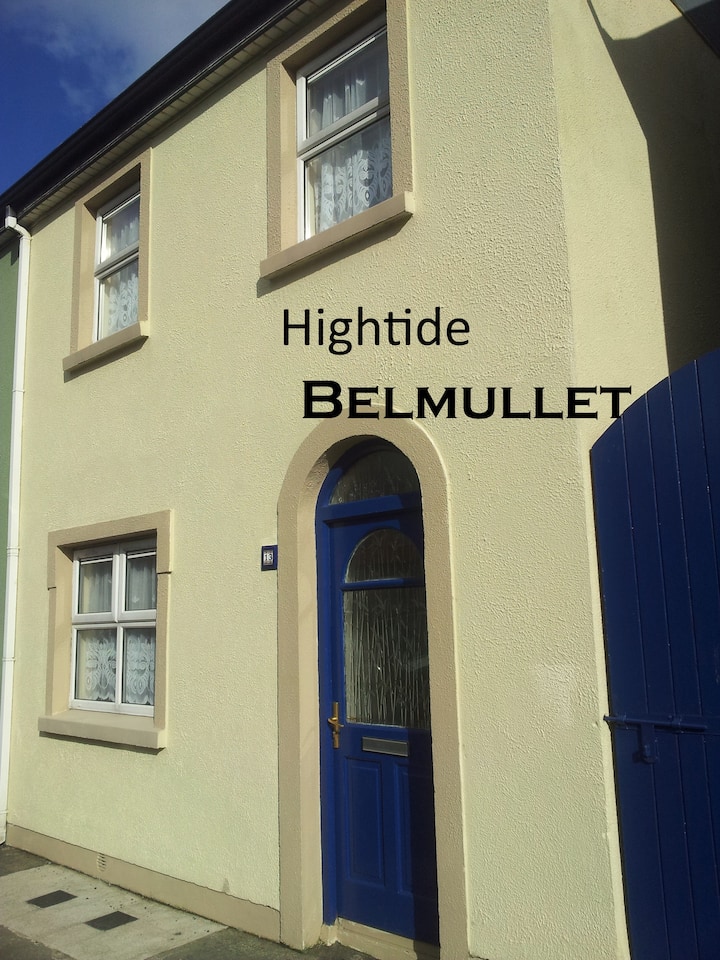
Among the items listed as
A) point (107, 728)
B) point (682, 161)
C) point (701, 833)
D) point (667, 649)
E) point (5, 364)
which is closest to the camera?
point (701, 833)

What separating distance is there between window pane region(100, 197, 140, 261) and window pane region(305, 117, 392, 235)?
87.1 inches

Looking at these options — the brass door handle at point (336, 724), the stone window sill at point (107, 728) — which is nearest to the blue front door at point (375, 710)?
the brass door handle at point (336, 724)

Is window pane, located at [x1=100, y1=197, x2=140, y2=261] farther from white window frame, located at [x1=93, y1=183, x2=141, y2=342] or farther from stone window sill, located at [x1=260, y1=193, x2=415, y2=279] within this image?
stone window sill, located at [x1=260, y1=193, x2=415, y2=279]

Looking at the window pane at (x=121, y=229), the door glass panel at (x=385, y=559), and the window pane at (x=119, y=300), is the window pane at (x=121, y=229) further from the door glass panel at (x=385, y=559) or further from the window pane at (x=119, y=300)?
the door glass panel at (x=385, y=559)

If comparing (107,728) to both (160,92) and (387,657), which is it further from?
(160,92)

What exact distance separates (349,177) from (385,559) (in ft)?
8.21

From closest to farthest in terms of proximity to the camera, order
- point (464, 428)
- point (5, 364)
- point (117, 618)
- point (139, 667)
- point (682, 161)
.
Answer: point (464, 428) < point (682, 161) < point (139, 667) < point (117, 618) < point (5, 364)

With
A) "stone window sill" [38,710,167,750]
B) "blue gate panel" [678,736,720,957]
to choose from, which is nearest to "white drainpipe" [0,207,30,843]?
"stone window sill" [38,710,167,750]

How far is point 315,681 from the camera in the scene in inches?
205

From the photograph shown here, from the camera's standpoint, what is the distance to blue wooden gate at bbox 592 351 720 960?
3.61 meters

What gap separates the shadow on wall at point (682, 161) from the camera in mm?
5207

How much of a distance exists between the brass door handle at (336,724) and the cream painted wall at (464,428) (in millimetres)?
408

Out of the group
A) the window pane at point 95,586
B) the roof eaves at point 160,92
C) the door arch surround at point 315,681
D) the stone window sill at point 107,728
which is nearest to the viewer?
the door arch surround at point 315,681

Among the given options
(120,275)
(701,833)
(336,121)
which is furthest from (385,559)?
(120,275)
